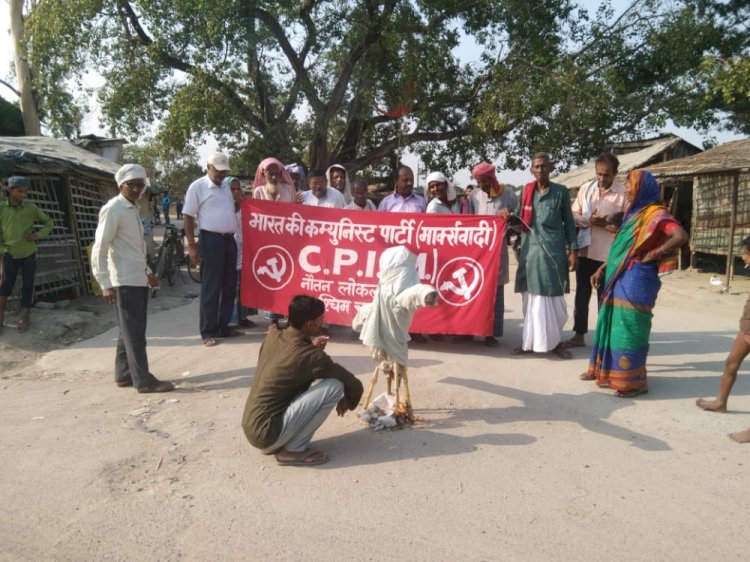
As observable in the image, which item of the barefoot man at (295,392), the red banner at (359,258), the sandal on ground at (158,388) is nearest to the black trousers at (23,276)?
the red banner at (359,258)

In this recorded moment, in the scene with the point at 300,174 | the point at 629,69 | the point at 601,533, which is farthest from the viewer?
the point at 629,69

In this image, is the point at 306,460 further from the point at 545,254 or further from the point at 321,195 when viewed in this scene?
the point at 321,195

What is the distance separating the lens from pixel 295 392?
10.1 feet

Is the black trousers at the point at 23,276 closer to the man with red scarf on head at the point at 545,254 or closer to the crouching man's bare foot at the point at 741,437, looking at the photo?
the man with red scarf on head at the point at 545,254

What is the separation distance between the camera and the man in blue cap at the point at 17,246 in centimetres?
601

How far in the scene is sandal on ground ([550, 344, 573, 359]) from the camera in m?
5.08

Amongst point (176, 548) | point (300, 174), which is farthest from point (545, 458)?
point (300, 174)

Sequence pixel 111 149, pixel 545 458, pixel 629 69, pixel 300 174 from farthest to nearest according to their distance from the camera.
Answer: pixel 111 149 < pixel 629 69 < pixel 300 174 < pixel 545 458

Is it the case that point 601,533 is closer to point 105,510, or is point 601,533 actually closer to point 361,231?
point 105,510

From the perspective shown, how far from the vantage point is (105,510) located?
2682mm

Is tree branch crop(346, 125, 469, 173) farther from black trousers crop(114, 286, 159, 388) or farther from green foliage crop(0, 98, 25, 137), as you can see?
green foliage crop(0, 98, 25, 137)

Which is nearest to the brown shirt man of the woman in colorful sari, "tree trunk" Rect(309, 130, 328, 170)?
the woman in colorful sari

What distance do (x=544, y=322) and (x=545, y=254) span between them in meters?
0.63

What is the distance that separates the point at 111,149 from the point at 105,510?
18667 mm
